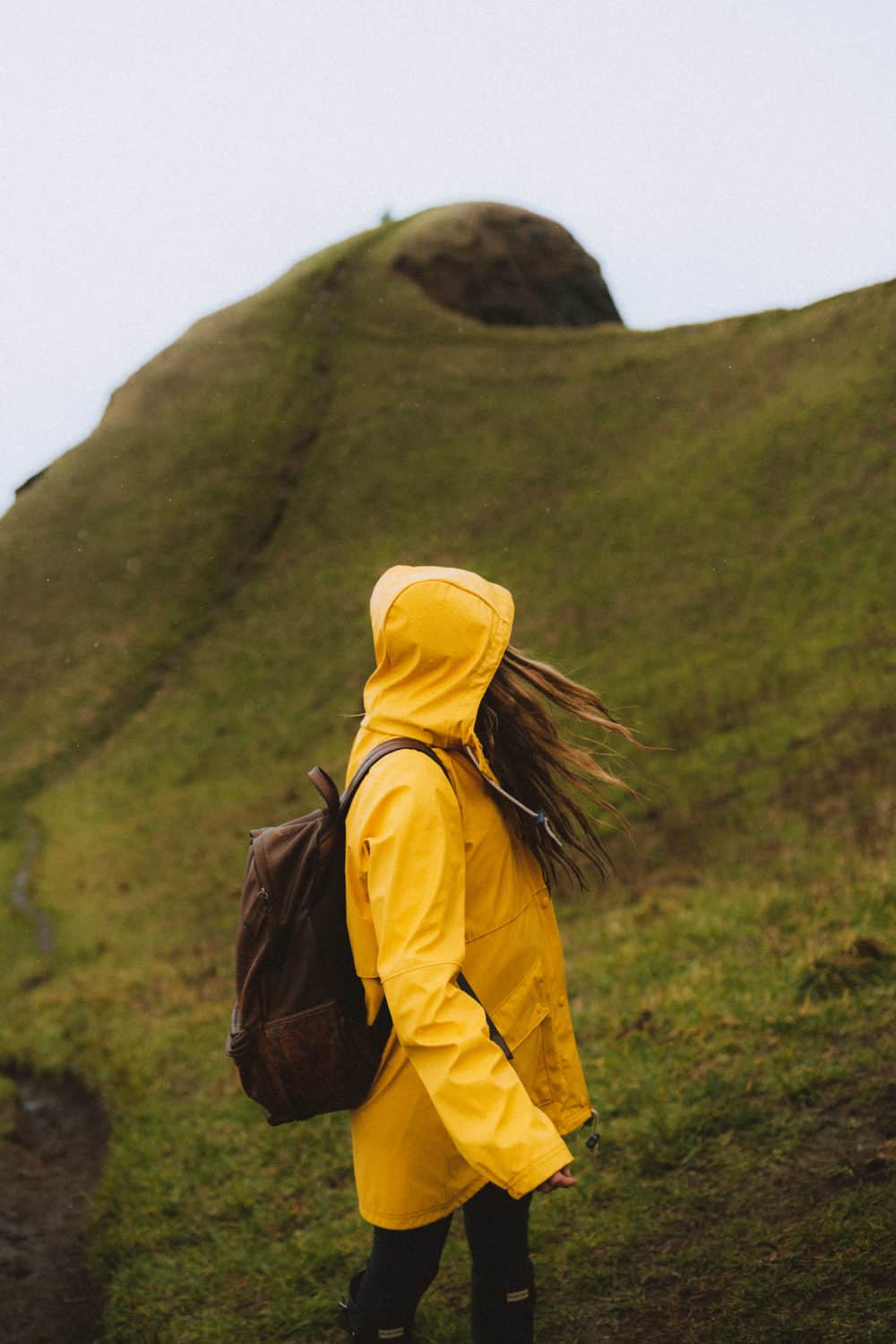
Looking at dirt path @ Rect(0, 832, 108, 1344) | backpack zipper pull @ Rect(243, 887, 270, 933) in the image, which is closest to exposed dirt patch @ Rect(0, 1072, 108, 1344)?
dirt path @ Rect(0, 832, 108, 1344)

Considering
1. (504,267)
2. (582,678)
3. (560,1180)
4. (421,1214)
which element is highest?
(504,267)

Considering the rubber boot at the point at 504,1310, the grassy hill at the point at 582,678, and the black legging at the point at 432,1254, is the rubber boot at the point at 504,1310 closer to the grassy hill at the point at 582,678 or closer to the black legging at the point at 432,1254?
the black legging at the point at 432,1254

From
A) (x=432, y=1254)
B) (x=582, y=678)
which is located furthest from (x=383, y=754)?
(x=582, y=678)

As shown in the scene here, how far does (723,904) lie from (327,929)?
757 cm

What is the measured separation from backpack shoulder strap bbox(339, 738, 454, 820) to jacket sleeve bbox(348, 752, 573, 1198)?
1.4 inches

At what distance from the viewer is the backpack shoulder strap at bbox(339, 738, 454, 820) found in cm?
284

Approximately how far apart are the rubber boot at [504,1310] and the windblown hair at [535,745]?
117 centimetres

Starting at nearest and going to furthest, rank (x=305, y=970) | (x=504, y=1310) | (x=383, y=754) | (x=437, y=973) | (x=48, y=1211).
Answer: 1. (x=437, y=973)
2. (x=383, y=754)
3. (x=305, y=970)
4. (x=504, y=1310)
5. (x=48, y=1211)

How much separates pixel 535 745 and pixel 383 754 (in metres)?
0.55

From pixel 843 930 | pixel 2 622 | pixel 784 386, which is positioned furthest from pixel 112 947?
pixel 784 386

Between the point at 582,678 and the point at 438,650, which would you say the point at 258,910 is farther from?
the point at 582,678

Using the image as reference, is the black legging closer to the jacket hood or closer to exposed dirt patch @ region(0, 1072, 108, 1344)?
the jacket hood

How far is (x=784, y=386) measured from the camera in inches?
1141

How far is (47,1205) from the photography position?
707 centimetres
